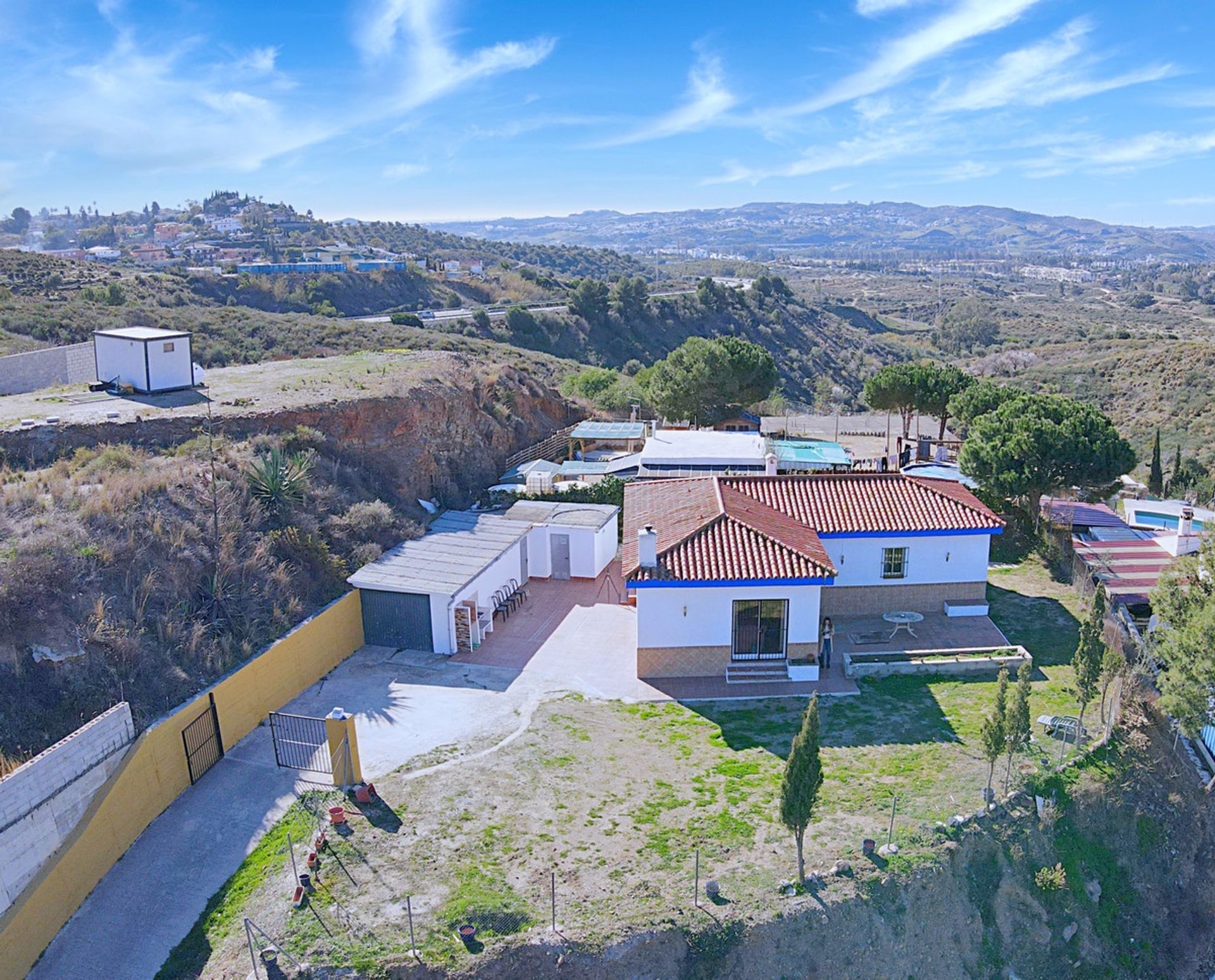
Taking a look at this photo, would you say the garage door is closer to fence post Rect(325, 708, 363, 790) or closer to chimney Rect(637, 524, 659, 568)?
chimney Rect(637, 524, 659, 568)

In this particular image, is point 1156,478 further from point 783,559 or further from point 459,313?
point 459,313

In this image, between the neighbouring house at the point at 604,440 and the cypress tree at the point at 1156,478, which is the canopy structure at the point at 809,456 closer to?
the neighbouring house at the point at 604,440

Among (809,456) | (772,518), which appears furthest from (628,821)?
(809,456)

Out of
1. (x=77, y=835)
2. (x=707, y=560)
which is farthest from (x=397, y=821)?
(x=707, y=560)

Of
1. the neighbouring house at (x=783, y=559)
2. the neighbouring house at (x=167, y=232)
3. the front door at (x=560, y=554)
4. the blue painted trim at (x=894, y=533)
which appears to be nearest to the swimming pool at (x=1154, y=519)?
the neighbouring house at (x=783, y=559)

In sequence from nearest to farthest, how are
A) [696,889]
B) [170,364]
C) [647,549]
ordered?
[696,889] < [647,549] < [170,364]

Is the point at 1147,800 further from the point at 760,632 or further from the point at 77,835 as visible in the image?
the point at 77,835
